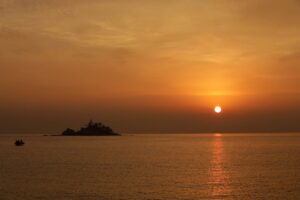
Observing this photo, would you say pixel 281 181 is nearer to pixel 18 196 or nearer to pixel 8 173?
pixel 18 196

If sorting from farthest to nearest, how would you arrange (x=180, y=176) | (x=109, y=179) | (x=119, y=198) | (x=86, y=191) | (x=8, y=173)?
1. (x=8, y=173)
2. (x=180, y=176)
3. (x=109, y=179)
4. (x=86, y=191)
5. (x=119, y=198)

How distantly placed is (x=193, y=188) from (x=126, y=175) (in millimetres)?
19679

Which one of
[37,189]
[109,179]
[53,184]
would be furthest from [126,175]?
[37,189]

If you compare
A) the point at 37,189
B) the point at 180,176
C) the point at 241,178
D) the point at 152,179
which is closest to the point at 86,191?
the point at 37,189

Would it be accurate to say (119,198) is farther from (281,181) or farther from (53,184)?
(281,181)

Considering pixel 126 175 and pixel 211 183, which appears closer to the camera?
pixel 211 183

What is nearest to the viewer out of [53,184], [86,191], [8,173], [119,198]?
[119,198]

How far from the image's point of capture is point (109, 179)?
7394 centimetres

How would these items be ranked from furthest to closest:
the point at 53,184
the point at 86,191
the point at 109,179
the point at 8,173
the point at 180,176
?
the point at 8,173
the point at 180,176
the point at 109,179
the point at 53,184
the point at 86,191

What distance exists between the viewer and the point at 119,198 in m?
55.8

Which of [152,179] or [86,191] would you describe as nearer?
[86,191]

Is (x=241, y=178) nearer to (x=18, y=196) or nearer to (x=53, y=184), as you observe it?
(x=53, y=184)

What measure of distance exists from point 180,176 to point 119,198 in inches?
980

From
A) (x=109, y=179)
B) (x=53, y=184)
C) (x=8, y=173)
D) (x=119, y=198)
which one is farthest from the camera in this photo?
(x=8, y=173)
